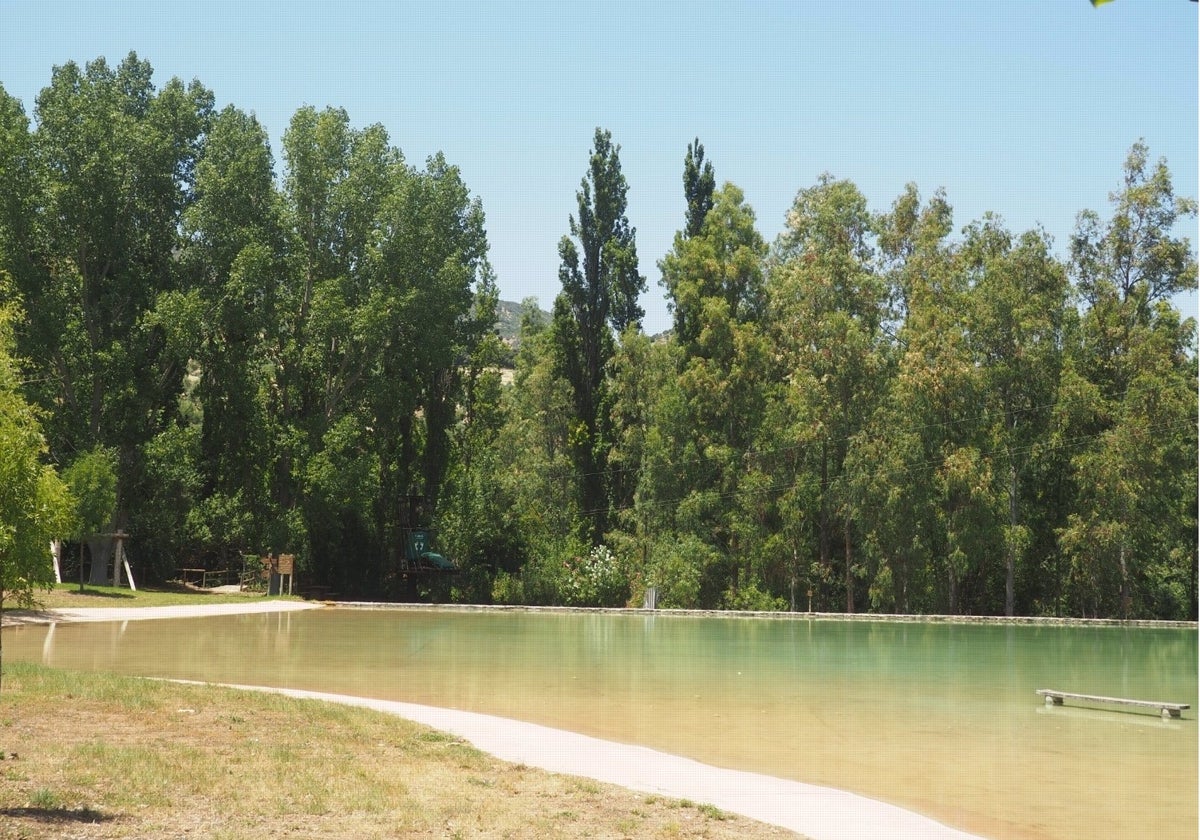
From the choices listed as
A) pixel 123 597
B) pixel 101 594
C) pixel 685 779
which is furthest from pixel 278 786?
pixel 101 594

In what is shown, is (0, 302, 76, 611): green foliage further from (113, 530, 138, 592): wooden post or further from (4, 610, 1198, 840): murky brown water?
(113, 530, 138, 592): wooden post

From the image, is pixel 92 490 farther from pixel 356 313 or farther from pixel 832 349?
pixel 832 349

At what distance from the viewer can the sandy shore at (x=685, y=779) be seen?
7.64 meters

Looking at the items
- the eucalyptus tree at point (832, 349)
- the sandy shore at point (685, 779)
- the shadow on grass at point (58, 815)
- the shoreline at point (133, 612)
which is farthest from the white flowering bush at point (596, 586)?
the shadow on grass at point (58, 815)

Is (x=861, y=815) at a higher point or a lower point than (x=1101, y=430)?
lower

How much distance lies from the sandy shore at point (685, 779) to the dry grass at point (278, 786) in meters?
0.39

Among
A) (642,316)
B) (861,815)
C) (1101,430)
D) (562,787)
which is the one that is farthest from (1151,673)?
(642,316)

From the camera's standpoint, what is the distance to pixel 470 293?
144 feet

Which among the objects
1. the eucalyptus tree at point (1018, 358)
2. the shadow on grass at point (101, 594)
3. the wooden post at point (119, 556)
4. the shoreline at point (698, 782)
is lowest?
the shoreline at point (698, 782)

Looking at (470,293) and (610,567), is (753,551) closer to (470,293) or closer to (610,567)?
(610,567)

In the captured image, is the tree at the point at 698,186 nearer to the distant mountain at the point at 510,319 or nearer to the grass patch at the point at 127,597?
the grass patch at the point at 127,597

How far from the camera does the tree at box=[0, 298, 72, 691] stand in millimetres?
10898

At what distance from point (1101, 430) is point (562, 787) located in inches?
1267

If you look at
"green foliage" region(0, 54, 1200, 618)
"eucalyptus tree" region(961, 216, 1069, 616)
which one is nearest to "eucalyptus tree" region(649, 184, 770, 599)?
"green foliage" region(0, 54, 1200, 618)
